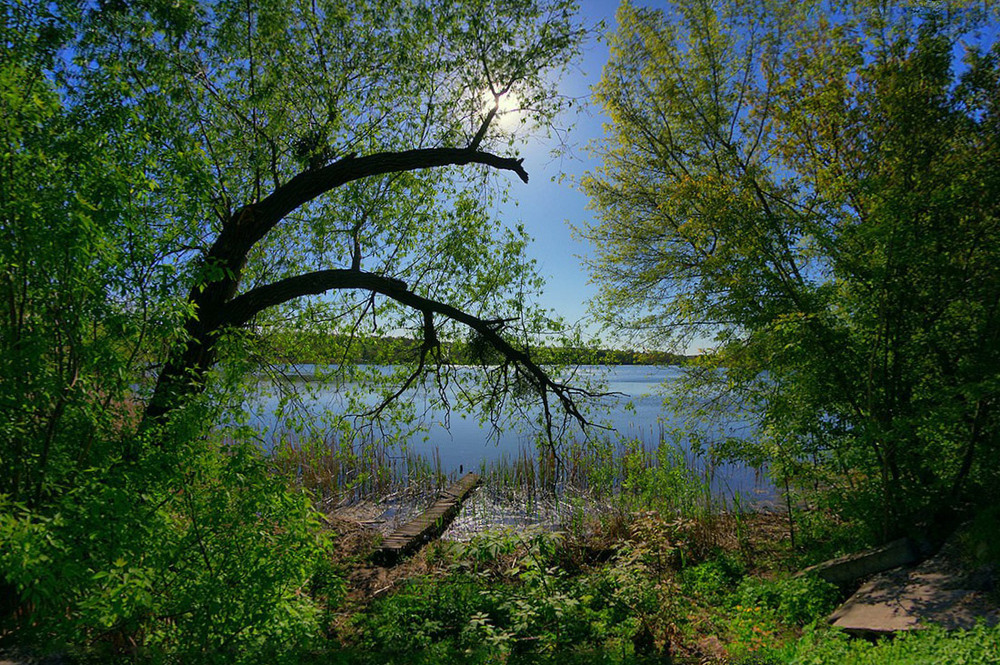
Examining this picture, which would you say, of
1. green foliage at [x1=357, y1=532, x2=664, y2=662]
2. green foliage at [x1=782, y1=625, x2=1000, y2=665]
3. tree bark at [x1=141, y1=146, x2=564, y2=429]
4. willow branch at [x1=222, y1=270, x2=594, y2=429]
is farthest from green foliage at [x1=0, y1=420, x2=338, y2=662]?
green foliage at [x1=782, y1=625, x2=1000, y2=665]

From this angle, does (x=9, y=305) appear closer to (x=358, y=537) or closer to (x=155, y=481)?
(x=155, y=481)

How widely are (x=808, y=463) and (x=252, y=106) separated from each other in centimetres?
821

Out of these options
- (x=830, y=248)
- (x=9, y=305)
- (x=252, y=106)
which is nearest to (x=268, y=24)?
(x=252, y=106)

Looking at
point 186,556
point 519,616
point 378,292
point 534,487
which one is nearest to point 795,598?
point 519,616

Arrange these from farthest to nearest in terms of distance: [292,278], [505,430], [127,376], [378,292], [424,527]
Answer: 1. [505,430]
2. [424,527]
3. [378,292]
4. [292,278]
5. [127,376]

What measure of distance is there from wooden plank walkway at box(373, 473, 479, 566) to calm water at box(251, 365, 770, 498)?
116 centimetres

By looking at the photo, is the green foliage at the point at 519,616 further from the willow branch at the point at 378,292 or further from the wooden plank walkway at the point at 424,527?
the willow branch at the point at 378,292

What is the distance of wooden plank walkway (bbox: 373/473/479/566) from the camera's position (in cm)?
731

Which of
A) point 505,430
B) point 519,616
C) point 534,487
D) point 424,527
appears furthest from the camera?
point 505,430

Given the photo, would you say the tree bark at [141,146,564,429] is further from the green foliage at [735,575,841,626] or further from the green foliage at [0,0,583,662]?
the green foliage at [735,575,841,626]

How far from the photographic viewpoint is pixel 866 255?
19.0 ft

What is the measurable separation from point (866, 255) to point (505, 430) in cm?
1047

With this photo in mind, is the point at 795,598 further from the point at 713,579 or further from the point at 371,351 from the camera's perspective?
the point at 371,351

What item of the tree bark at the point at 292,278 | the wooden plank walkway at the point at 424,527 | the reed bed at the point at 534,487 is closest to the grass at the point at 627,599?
the reed bed at the point at 534,487
